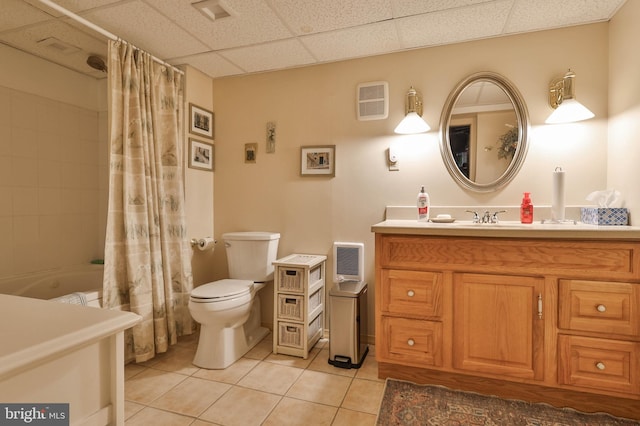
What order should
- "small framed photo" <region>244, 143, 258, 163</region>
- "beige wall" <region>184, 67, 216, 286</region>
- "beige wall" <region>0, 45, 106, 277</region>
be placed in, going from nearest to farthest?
1. "beige wall" <region>0, 45, 106, 277</region>
2. "beige wall" <region>184, 67, 216, 286</region>
3. "small framed photo" <region>244, 143, 258, 163</region>

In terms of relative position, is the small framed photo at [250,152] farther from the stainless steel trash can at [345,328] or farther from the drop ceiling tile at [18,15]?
the drop ceiling tile at [18,15]

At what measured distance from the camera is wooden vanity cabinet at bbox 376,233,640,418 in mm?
1564

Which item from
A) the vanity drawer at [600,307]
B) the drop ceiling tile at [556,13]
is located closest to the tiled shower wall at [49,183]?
the drop ceiling tile at [556,13]

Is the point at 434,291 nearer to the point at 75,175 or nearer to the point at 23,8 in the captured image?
the point at 23,8

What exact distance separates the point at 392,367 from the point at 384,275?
0.57 m

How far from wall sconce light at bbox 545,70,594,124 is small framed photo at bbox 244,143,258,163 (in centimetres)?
212

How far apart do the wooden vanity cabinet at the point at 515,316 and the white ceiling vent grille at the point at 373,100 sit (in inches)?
40.0

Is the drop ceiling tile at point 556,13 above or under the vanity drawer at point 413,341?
above

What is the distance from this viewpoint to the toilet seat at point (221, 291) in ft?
6.78

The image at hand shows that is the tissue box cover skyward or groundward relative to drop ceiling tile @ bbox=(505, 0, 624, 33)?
groundward

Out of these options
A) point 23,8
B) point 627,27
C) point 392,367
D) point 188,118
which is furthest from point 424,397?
point 23,8

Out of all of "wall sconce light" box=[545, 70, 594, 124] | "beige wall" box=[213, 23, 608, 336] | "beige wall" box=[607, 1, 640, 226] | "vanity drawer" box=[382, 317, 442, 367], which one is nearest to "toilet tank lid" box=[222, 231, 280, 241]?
"beige wall" box=[213, 23, 608, 336]

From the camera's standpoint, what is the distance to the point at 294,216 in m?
2.67

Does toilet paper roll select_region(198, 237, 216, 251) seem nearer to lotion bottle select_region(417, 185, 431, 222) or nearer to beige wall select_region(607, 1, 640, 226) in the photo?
lotion bottle select_region(417, 185, 431, 222)
